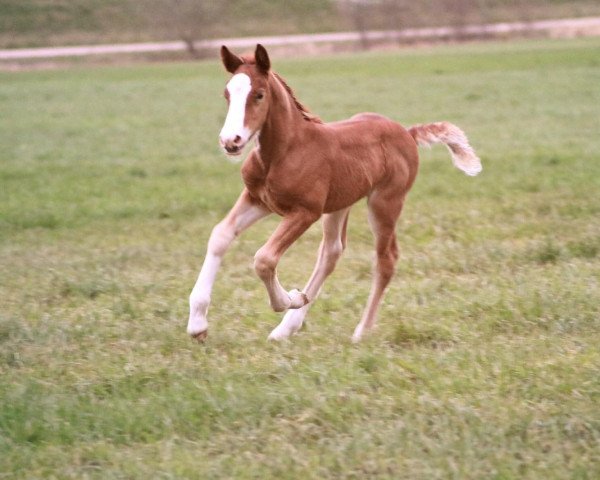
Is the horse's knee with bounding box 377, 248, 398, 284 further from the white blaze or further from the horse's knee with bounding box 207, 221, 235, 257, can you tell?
the white blaze

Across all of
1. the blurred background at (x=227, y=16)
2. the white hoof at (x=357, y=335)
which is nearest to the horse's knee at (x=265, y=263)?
the white hoof at (x=357, y=335)

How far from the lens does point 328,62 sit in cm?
3944

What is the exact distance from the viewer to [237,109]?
5.42 metres

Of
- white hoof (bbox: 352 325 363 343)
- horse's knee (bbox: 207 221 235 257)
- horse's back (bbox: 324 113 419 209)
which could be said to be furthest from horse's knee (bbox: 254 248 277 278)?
white hoof (bbox: 352 325 363 343)

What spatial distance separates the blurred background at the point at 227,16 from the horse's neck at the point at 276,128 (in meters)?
46.0

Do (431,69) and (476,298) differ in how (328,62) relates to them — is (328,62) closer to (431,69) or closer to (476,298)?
(431,69)

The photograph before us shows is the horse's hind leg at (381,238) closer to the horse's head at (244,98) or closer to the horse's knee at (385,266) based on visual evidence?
the horse's knee at (385,266)

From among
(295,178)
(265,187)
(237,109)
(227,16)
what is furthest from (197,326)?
(227,16)

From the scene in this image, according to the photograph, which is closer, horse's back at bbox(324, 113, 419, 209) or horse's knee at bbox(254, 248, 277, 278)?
horse's knee at bbox(254, 248, 277, 278)

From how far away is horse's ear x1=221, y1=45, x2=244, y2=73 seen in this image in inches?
217

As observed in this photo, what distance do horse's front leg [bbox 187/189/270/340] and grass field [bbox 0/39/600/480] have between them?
0.16 m

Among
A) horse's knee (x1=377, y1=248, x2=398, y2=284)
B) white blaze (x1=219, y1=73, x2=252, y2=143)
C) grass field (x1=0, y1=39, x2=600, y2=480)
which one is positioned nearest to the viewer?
grass field (x1=0, y1=39, x2=600, y2=480)

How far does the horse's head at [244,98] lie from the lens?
210 inches

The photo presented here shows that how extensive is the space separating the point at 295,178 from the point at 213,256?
628mm
